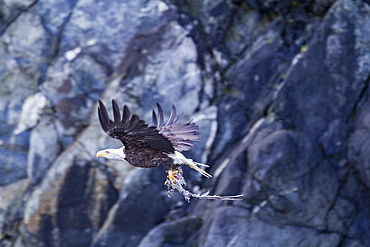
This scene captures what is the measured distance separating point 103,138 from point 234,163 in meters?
2.26

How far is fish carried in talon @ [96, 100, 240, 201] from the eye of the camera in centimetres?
502

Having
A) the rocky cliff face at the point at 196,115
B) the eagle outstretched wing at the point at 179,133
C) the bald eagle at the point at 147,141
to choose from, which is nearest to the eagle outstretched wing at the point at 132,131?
the bald eagle at the point at 147,141

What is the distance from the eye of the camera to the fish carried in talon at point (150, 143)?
16.5 feet

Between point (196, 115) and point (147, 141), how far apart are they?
354 centimetres

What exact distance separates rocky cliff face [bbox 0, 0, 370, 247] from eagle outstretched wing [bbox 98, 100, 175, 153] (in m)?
3.14

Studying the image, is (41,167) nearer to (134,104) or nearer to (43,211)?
(43,211)

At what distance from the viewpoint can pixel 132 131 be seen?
518 centimetres

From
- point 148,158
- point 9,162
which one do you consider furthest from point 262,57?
point 9,162

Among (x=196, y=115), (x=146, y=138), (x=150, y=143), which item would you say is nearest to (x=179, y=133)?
(x=150, y=143)

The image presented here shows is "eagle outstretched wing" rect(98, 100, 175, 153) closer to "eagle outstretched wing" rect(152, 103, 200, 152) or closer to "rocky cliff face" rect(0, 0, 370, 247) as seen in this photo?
"eagle outstretched wing" rect(152, 103, 200, 152)

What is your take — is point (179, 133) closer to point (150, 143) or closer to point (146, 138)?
point (150, 143)

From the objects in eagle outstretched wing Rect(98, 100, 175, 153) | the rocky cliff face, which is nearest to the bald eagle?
eagle outstretched wing Rect(98, 100, 175, 153)

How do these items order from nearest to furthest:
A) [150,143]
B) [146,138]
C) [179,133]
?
[146,138]
[150,143]
[179,133]

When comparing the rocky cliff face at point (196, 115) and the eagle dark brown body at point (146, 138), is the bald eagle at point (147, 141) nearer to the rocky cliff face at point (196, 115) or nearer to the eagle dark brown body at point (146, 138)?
the eagle dark brown body at point (146, 138)
